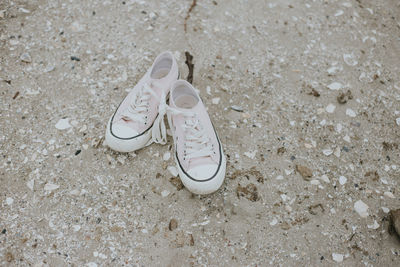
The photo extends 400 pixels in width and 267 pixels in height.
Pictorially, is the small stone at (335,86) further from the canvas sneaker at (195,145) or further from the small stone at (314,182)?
the canvas sneaker at (195,145)

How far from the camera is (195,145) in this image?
2.20m

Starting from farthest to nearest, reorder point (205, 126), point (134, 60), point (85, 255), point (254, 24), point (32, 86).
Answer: point (254, 24) < point (134, 60) < point (32, 86) < point (205, 126) < point (85, 255)

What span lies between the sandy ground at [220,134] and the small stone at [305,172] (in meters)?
0.01

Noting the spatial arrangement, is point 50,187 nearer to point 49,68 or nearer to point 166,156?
point 166,156

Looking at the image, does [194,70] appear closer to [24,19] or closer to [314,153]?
[314,153]

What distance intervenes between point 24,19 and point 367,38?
3035 mm

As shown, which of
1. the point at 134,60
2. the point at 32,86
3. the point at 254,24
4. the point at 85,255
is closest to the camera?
the point at 85,255

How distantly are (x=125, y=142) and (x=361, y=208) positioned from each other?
1.60 metres

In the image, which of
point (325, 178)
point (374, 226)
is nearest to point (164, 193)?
point (325, 178)

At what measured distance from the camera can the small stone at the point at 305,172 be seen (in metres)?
2.31

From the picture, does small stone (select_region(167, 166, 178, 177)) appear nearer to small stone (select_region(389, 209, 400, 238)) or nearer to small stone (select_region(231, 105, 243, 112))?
small stone (select_region(231, 105, 243, 112))

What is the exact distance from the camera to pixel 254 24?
3045 millimetres

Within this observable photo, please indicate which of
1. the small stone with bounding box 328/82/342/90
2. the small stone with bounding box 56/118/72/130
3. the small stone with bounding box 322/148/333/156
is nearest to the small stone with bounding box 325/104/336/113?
the small stone with bounding box 328/82/342/90

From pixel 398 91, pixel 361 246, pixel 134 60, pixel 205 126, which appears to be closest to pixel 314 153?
pixel 361 246
